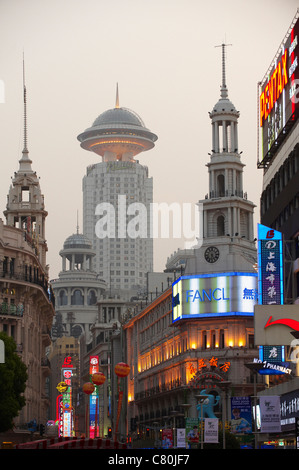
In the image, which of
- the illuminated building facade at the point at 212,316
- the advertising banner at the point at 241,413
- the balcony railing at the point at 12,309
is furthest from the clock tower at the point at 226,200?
the advertising banner at the point at 241,413

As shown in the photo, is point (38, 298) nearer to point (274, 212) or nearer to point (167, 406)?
point (167, 406)

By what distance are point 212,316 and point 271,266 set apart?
5001 cm

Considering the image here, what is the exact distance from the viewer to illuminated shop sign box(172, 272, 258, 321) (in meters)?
128

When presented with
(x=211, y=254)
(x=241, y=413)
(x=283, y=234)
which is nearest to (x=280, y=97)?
(x=283, y=234)

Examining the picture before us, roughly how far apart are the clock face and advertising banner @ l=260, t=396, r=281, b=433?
280ft

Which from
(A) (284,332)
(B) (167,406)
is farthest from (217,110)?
(A) (284,332)

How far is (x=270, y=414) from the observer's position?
49.8m

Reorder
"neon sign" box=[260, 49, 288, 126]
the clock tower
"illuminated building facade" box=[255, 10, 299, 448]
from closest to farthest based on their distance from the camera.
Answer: "illuminated building facade" box=[255, 10, 299, 448], "neon sign" box=[260, 49, 288, 126], the clock tower

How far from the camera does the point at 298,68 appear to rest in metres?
75.8

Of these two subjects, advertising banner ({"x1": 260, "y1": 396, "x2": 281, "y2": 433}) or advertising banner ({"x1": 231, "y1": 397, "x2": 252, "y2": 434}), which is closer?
advertising banner ({"x1": 260, "y1": 396, "x2": 281, "y2": 433})

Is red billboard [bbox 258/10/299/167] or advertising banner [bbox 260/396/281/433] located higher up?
red billboard [bbox 258/10/299/167]

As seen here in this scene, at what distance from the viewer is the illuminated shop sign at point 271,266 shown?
78938 millimetres

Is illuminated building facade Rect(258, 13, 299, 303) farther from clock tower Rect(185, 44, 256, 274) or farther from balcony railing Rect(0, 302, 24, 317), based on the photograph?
clock tower Rect(185, 44, 256, 274)

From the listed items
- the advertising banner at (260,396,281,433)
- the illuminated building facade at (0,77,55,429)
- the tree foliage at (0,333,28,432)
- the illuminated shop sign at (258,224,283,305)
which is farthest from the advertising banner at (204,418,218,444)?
the illuminated building facade at (0,77,55,429)
